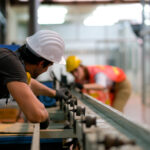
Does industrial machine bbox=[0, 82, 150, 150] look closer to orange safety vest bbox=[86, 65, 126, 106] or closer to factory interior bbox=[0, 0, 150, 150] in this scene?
factory interior bbox=[0, 0, 150, 150]

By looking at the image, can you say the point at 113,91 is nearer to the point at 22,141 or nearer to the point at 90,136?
the point at 22,141

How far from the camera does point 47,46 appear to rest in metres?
1.47

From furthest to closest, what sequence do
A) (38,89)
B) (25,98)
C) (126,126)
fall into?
(38,89)
(25,98)
(126,126)

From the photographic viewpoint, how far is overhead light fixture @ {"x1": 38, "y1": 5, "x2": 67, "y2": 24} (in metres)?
6.58

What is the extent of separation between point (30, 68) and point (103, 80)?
1.48m

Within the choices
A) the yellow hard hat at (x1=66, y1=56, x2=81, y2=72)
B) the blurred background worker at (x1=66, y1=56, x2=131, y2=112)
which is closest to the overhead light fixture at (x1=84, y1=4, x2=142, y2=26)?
the blurred background worker at (x1=66, y1=56, x2=131, y2=112)

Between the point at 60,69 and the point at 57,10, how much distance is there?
4.49m

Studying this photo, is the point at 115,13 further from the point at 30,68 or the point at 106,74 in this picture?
the point at 30,68

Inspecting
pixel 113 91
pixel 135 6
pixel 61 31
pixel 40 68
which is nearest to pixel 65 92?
pixel 40 68

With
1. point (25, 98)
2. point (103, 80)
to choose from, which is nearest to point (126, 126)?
point (25, 98)

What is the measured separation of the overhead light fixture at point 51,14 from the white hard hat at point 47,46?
5.13 meters

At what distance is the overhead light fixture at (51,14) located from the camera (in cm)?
658

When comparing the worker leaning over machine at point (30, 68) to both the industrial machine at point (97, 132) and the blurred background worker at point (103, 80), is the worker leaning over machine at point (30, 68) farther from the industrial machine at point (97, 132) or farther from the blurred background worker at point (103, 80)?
the blurred background worker at point (103, 80)

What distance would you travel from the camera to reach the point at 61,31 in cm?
852
